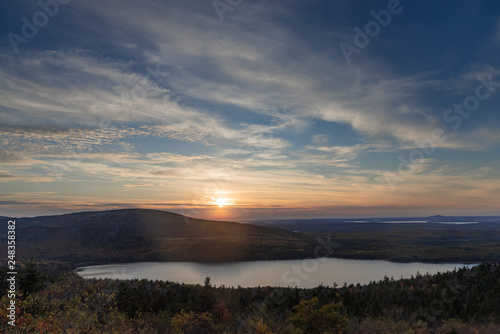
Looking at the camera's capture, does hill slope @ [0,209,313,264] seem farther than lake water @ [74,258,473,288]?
Yes

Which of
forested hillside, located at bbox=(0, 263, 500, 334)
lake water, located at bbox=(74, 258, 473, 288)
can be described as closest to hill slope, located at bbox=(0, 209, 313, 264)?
lake water, located at bbox=(74, 258, 473, 288)

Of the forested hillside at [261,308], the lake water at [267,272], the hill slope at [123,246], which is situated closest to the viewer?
the forested hillside at [261,308]

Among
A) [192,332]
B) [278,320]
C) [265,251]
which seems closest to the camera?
[192,332]

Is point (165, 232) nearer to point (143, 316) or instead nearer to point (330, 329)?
point (143, 316)

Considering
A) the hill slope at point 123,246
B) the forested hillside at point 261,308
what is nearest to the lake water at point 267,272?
the hill slope at point 123,246

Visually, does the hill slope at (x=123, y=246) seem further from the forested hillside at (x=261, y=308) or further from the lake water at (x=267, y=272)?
the forested hillside at (x=261, y=308)

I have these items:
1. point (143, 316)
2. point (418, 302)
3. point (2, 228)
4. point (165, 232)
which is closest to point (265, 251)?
point (165, 232)

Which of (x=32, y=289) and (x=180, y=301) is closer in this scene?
(x=32, y=289)

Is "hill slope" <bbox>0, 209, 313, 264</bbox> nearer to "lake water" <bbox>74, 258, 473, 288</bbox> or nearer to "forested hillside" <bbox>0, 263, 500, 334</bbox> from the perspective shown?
"lake water" <bbox>74, 258, 473, 288</bbox>

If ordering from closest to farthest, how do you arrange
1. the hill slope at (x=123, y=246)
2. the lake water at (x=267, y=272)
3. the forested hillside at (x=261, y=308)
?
the forested hillside at (x=261, y=308) < the lake water at (x=267, y=272) < the hill slope at (x=123, y=246)
